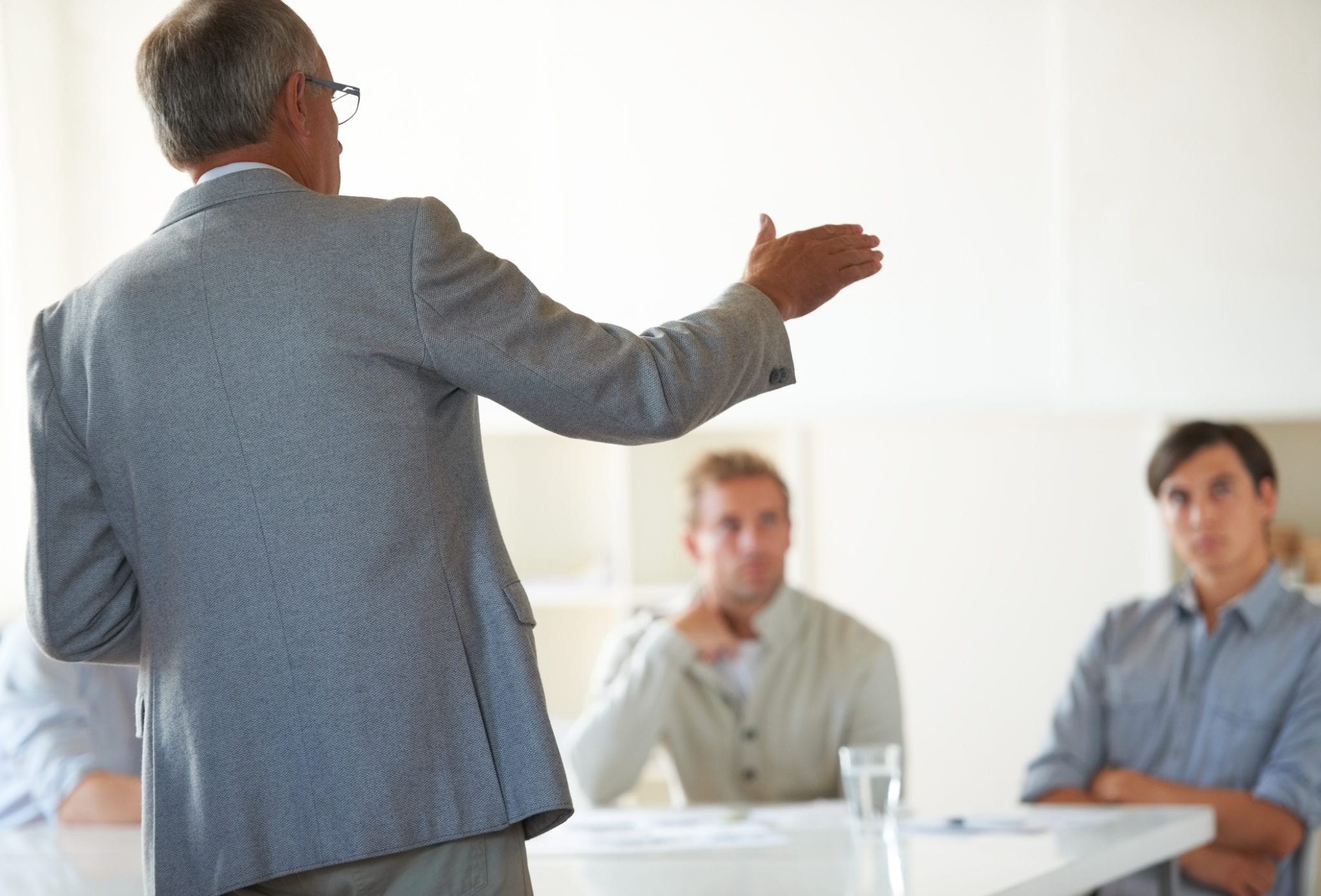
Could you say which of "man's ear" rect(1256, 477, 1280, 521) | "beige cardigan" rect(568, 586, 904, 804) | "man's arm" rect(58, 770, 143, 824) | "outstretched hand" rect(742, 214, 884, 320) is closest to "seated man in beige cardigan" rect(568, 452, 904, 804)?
"beige cardigan" rect(568, 586, 904, 804)

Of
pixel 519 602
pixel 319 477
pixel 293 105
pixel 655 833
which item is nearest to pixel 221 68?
pixel 293 105

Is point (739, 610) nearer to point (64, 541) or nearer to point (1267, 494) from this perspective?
point (1267, 494)

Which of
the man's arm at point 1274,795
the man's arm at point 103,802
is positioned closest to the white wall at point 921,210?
the man's arm at point 1274,795

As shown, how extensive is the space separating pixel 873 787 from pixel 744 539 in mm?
941

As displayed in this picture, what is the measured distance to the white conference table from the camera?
1675mm

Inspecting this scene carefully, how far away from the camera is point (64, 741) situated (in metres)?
2.40

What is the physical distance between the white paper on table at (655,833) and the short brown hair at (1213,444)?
3.65 ft

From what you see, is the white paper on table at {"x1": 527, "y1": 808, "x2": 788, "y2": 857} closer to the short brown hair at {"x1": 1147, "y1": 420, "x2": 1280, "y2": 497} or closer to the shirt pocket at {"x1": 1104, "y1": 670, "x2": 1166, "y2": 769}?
the shirt pocket at {"x1": 1104, "y1": 670, "x2": 1166, "y2": 769}

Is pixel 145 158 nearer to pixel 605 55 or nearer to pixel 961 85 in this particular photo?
pixel 605 55

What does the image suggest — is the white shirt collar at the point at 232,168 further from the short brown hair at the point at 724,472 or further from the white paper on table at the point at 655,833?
the short brown hair at the point at 724,472

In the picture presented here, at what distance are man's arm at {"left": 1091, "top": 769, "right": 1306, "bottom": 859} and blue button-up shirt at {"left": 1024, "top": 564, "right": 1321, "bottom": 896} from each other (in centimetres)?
3

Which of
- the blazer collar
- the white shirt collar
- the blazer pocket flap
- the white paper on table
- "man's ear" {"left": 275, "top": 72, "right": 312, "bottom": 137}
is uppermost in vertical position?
"man's ear" {"left": 275, "top": 72, "right": 312, "bottom": 137}

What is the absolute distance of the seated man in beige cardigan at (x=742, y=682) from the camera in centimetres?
290

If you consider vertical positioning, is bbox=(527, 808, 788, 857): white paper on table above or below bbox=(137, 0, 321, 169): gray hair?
below
